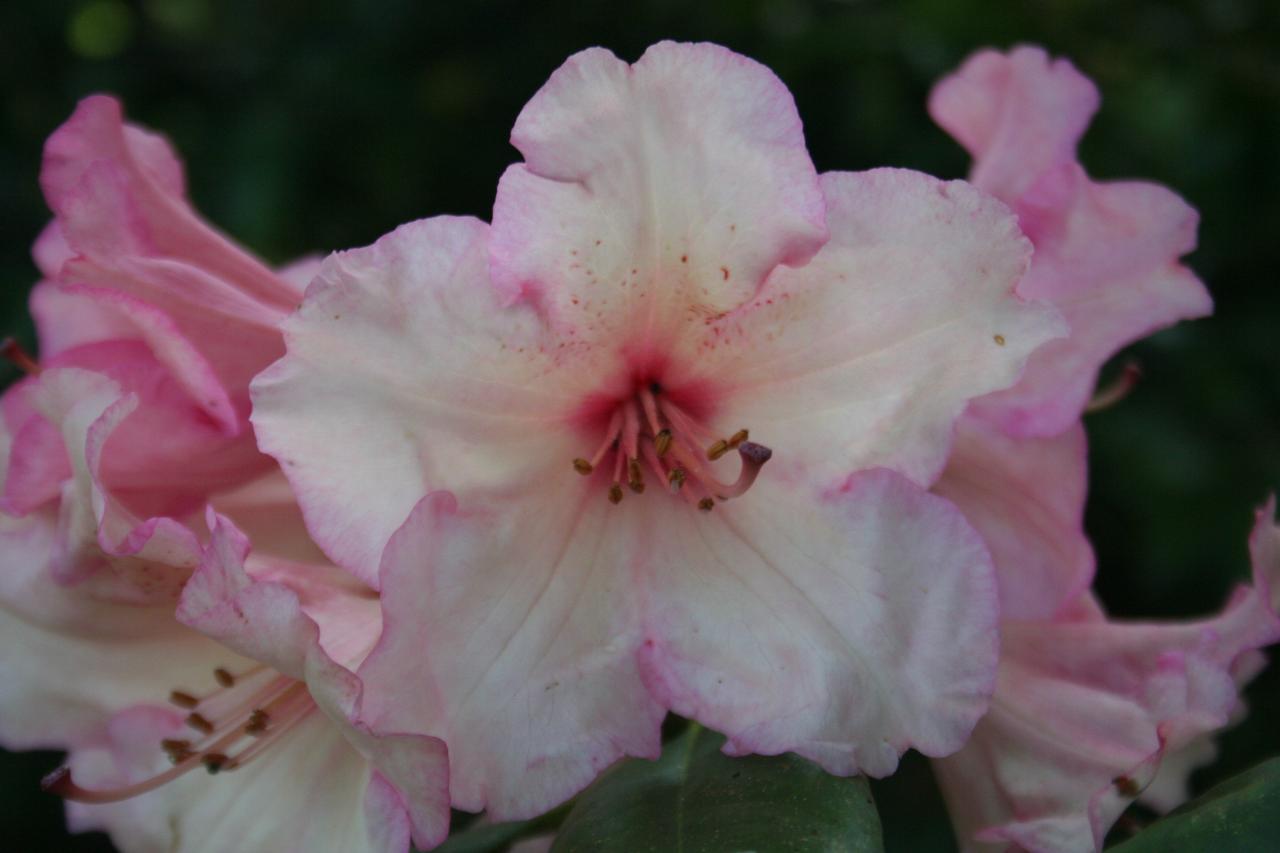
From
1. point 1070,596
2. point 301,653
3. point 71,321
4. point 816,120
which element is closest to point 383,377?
point 301,653

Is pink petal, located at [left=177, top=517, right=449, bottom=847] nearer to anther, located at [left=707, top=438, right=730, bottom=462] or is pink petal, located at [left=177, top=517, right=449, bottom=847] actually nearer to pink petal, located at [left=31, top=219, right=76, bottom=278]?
anther, located at [left=707, top=438, right=730, bottom=462]

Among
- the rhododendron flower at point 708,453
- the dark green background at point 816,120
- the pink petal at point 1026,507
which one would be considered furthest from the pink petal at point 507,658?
the dark green background at point 816,120

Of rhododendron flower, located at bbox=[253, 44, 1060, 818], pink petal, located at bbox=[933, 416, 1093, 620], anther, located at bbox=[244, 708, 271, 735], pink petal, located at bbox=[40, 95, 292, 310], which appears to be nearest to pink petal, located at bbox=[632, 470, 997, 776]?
rhododendron flower, located at bbox=[253, 44, 1060, 818]

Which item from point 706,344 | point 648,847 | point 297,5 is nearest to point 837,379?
point 706,344

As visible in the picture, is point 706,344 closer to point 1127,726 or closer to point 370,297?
point 370,297

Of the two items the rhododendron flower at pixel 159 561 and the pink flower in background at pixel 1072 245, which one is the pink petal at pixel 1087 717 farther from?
the rhododendron flower at pixel 159 561

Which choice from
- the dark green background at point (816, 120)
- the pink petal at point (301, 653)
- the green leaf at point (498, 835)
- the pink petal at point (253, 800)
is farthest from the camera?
the dark green background at point (816, 120)

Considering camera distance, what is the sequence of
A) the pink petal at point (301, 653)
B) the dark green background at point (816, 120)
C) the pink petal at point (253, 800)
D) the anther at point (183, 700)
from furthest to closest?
the dark green background at point (816, 120) → the anther at point (183, 700) → the pink petal at point (253, 800) → the pink petal at point (301, 653)
